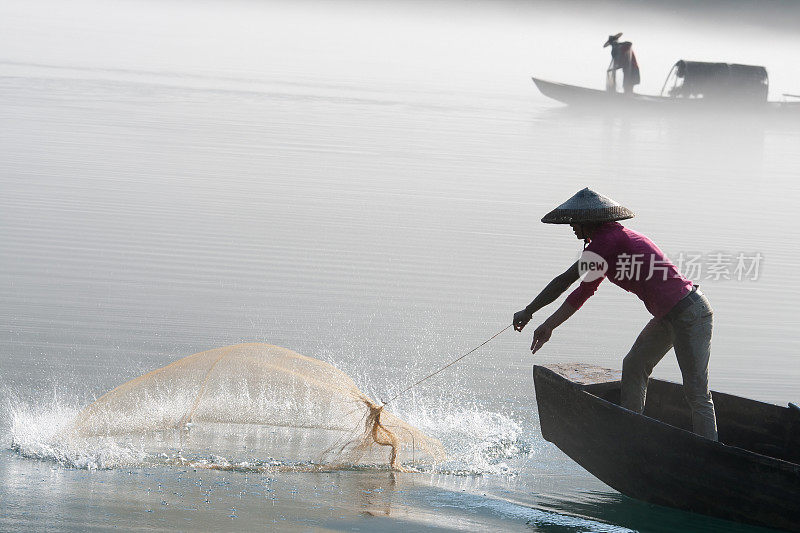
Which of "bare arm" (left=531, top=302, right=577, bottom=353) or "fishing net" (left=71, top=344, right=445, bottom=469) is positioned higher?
"bare arm" (left=531, top=302, right=577, bottom=353)

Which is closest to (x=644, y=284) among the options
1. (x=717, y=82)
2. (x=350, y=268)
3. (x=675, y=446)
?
(x=675, y=446)

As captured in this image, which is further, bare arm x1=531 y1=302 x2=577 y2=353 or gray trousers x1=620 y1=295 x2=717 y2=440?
bare arm x1=531 y1=302 x2=577 y2=353

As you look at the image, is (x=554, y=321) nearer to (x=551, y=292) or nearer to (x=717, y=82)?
(x=551, y=292)

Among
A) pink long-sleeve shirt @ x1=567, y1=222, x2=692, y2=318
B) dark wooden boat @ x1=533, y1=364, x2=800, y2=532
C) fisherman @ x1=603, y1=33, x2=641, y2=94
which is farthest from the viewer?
fisherman @ x1=603, y1=33, x2=641, y2=94

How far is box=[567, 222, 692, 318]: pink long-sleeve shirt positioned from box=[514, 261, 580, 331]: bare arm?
0.09 m

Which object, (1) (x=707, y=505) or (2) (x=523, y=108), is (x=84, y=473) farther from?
(2) (x=523, y=108)

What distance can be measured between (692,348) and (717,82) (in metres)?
24.9

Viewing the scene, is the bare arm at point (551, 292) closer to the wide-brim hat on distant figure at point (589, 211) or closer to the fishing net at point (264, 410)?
the wide-brim hat on distant figure at point (589, 211)

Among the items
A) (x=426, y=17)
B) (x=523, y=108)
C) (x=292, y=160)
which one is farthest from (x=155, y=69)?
(x=426, y=17)

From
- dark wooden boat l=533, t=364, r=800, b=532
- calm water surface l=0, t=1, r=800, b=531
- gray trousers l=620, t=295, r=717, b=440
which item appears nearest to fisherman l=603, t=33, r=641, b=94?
calm water surface l=0, t=1, r=800, b=531

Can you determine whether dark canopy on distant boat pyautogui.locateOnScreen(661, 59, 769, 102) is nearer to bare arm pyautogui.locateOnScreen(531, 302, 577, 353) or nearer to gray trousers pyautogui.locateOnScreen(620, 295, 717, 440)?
gray trousers pyautogui.locateOnScreen(620, 295, 717, 440)

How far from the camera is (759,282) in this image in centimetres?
1093

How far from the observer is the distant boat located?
93.2 feet

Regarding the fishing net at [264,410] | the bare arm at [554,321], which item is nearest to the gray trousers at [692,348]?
the bare arm at [554,321]
